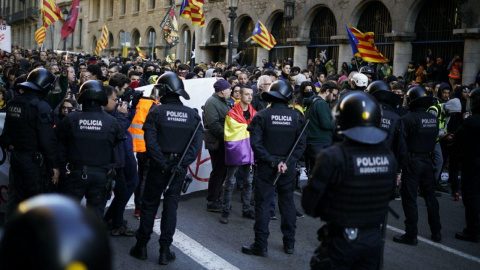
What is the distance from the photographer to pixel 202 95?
29.0 ft

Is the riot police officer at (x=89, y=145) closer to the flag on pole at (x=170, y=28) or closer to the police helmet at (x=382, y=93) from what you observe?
the police helmet at (x=382, y=93)

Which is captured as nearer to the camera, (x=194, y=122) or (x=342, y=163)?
(x=342, y=163)

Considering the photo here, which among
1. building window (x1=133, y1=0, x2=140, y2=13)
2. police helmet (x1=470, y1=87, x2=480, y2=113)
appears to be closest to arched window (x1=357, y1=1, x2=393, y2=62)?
police helmet (x1=470, y1=87, x2=480, y2=113)

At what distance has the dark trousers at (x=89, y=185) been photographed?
17.4ft

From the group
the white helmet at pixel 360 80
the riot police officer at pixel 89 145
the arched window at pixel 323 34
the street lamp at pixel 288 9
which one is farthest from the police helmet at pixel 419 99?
the street lamp at pixel 288 9

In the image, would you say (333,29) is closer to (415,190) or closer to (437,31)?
(437,31)

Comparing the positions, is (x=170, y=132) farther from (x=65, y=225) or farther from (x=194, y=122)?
(x=65, y=225)

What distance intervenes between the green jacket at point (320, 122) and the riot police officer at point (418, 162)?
4.57ft

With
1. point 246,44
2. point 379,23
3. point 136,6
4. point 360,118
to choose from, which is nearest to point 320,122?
point 360,118

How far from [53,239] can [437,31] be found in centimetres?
1730

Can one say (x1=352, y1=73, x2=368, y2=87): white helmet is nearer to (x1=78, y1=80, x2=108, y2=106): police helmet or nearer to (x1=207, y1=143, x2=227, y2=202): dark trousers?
(x1=207, y1=143, x2=227, y2=202): dark trousers

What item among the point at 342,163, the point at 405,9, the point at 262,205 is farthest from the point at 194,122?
the point at 405,9

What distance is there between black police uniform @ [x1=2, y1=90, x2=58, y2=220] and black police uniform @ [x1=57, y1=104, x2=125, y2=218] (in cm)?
37

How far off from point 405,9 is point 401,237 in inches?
496
